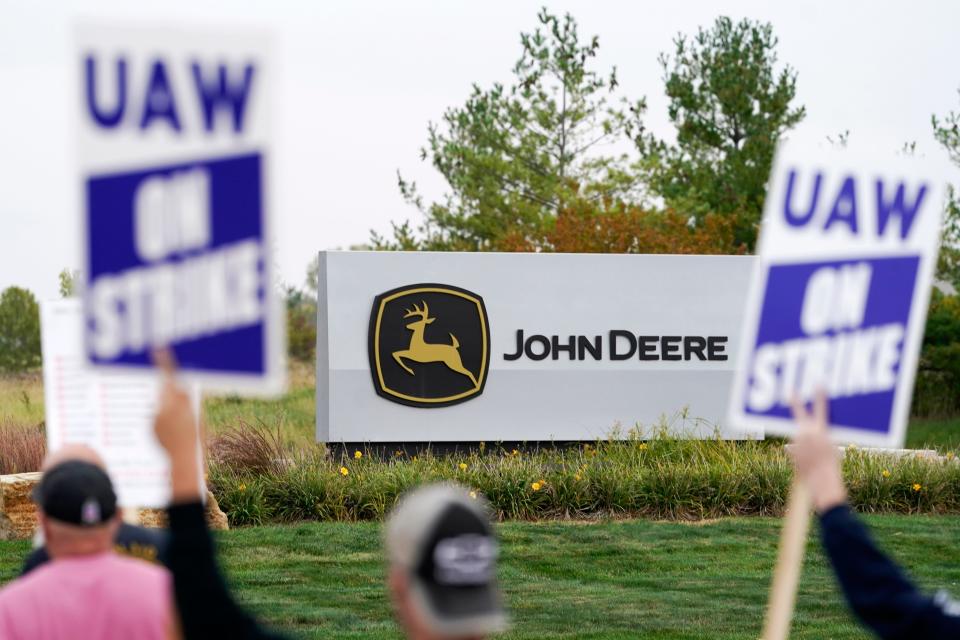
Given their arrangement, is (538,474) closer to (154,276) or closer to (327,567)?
(327,567)

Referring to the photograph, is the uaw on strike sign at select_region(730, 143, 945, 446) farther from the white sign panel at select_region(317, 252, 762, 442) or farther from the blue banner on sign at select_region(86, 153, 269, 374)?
the white sign panel at select_region(317, 252, 762, 442)

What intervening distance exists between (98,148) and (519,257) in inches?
619

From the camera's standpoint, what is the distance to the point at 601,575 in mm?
12109

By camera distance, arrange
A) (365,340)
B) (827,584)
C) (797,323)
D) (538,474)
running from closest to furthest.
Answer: (797,323)
(827,584)
(538,474)
(365,340)

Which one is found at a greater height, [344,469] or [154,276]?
[154,276]

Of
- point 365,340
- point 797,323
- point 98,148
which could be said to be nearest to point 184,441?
point 98,148

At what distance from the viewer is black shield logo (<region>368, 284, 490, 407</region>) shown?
1781 cm

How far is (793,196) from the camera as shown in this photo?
3.25 m

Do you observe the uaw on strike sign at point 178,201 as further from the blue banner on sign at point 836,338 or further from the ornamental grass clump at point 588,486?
the ornamental grass clump at point 588,486

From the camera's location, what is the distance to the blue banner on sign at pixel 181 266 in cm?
262

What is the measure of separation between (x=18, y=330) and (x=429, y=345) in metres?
32.4

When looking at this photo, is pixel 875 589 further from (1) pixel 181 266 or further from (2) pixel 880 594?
(1) pixel 181 266

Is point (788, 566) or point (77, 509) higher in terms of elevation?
point (77, 509)

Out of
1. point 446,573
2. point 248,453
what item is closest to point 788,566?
point 446,573
